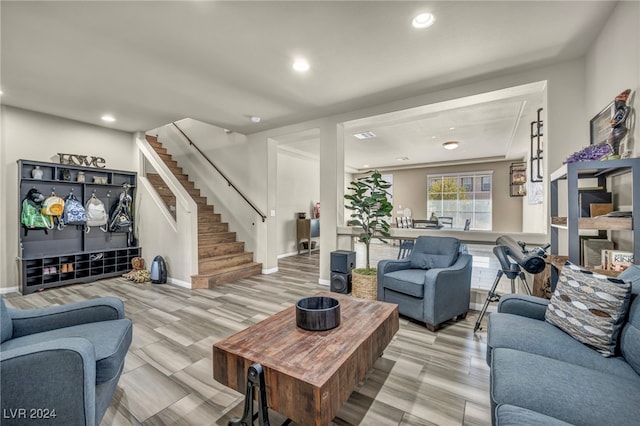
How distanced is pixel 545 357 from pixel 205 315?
3.16 meters

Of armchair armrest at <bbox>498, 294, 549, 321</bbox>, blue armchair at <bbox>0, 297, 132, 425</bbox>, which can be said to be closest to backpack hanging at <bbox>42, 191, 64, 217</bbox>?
blue armchair at <bbox>0, 297, 132, 425</bbox>

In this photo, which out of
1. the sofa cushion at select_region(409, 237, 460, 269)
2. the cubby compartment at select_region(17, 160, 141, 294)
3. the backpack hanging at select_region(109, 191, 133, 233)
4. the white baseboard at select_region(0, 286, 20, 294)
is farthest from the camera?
the backpack hanging at select_region(109, 191, 133, 233)

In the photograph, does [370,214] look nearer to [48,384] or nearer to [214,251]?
[214,251]

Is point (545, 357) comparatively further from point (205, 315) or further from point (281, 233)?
point (281, 233)

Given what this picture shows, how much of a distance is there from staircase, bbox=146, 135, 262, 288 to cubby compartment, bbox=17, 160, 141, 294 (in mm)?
808

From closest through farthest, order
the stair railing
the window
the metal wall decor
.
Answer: the metal wall decor → the stair railing → the window

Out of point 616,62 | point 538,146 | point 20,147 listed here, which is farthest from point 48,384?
point 538,146

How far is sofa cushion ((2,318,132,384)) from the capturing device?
55.1 inches

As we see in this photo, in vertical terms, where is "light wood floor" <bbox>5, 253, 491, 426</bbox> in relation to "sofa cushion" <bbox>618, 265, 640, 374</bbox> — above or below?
below

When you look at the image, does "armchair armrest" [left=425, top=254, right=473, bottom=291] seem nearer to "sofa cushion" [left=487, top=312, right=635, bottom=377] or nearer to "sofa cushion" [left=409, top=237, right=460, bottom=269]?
"sofa cushion" [left=409, top=237, right=460, bottom=269]

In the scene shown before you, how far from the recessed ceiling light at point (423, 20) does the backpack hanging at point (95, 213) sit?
564 centimetres

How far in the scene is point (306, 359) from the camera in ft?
4.73

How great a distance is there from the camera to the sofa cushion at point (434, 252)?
3.21 meters

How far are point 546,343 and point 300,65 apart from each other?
3.04m
